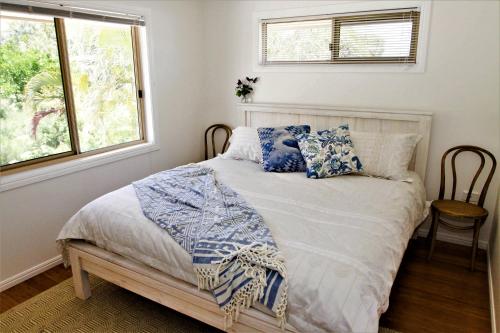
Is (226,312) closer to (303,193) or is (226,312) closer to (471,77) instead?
(303,193)

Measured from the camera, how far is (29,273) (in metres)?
2.67

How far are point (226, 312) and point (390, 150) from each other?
1917mm

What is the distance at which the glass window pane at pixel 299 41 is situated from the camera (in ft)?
11.3

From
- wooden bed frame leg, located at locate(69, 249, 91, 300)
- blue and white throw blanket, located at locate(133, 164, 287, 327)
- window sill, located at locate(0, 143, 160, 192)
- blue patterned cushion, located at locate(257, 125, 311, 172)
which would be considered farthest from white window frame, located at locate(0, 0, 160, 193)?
blue patterned cushion, located at locate(257, 125, 311, 172)

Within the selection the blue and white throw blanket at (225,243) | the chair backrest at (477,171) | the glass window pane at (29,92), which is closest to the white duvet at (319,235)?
the blue and white throw blanket at (225,243)

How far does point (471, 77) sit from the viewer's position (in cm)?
284

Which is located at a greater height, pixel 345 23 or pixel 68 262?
pixel 345 23

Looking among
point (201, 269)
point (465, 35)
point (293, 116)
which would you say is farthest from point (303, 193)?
point (465, 35)

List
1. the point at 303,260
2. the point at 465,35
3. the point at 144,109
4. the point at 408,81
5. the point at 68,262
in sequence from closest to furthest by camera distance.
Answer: the point at 303,260, the point at 68,262, the point at 465,35, the point at 408,81, the point at 144,109

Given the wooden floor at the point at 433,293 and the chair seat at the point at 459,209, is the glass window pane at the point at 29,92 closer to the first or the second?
the wooden floor at the point at 433,293

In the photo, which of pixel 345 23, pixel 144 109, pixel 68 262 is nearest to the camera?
pixel 68 262

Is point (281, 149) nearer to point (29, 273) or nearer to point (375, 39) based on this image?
point (375, 39)

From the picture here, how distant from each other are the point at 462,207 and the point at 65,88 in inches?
131

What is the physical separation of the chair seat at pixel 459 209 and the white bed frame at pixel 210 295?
13.3 inches
